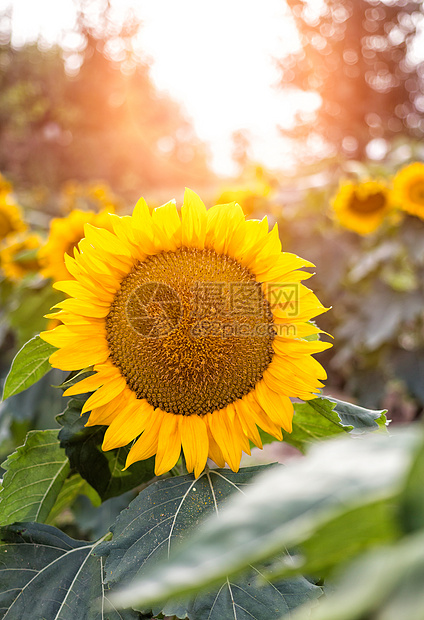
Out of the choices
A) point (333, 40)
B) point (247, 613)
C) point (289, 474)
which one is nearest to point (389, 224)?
point (247, 613)

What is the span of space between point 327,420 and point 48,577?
54 centimetres

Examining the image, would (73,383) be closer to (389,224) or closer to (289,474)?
(289,474)

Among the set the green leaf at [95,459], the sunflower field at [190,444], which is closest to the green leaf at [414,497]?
the sunflower field at [190,444]

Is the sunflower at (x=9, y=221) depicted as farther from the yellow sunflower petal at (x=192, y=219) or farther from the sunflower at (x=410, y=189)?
the yellow sunflower petal at (x=192, y=219)

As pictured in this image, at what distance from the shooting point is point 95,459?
36.7 inches

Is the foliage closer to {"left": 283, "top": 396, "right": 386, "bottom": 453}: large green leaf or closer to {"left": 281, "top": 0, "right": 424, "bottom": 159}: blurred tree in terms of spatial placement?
{"left": 283, "top": 396, "right": 386, "bottom": 453}: large green leaf

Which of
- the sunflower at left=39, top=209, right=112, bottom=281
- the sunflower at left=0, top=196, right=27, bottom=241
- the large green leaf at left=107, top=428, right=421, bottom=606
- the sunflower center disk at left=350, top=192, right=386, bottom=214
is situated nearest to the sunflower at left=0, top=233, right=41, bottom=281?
the sunflower at left=39, top=209, right=112, bottom=281

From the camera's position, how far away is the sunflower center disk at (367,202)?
3.06 metres

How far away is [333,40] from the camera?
1405 cm

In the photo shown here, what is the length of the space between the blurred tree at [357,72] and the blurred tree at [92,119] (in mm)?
3877

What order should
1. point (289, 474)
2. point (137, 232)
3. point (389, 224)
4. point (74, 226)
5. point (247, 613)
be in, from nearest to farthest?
point (289, 474) < point (247, 613) < point (137, 232) < point (74, 226) < point (389, 224)

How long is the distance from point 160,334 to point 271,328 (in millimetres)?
191

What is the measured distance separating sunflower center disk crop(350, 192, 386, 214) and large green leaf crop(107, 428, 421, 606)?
297 centimetres

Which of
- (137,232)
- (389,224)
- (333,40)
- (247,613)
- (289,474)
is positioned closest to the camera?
(289,474)
